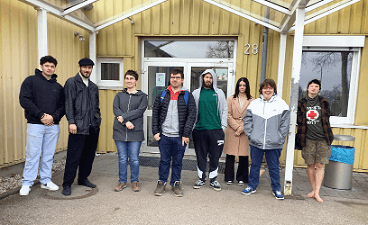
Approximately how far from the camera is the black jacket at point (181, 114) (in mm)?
3689

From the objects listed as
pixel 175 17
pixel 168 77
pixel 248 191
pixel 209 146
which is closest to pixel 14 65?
pixel 168 77

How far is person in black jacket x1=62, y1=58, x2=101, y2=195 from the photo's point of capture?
11.7 ft

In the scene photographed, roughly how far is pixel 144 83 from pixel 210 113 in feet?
8.82

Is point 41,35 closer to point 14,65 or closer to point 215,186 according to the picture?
point 14,65

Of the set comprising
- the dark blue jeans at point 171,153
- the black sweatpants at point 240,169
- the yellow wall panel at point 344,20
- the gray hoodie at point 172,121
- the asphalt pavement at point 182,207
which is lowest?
the asphalt pavement at point 182,207

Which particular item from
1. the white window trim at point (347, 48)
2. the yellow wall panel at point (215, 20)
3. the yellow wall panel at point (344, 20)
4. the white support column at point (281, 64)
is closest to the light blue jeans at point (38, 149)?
the yellow wall panel at point (215, 20)

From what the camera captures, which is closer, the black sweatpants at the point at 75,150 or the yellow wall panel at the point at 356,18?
the black sweatpants at the point at 75,150

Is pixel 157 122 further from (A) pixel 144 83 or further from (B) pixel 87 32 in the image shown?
(B) pixel 87 32

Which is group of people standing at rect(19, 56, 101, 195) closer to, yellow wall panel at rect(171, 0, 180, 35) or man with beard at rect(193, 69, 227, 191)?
man with beard at rect(193, 69, 227, 191)

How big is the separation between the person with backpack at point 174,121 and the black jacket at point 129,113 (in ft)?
0.84

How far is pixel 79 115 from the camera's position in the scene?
3.62 m

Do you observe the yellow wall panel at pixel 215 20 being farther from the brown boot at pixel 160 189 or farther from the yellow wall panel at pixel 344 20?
the brown boot at pixel 160 189

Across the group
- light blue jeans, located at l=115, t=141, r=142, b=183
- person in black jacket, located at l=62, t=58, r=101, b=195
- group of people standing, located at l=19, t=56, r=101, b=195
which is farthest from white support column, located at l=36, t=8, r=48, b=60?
light blue jeans, located at l=115, t=141, r=142, b=183

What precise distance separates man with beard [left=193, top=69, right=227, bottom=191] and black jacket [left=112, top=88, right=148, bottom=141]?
892 millimetres
